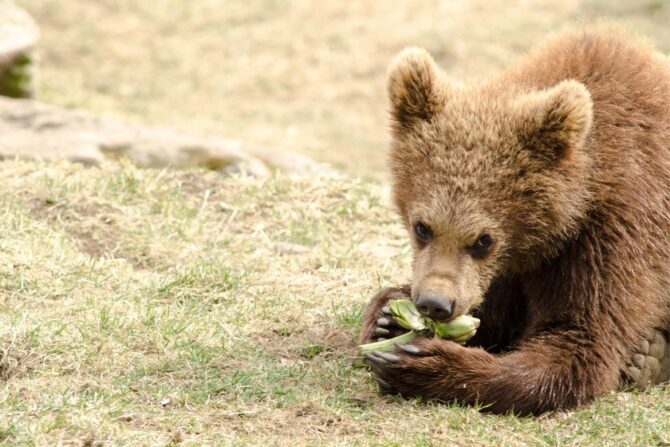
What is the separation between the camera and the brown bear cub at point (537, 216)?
5.57m

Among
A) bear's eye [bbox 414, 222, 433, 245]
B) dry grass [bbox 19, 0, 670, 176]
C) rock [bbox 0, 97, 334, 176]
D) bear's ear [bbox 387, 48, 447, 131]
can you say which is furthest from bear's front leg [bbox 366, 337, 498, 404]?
dry grass [bbox 19, 0, 670, 176]

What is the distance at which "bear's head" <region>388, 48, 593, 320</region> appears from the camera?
18.2 ft

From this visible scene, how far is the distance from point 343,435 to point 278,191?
3.99 m

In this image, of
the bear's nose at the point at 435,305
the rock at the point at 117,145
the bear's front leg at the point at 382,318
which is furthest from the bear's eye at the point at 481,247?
the rock at the point at 117,145

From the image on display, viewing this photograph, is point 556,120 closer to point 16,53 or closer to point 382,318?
point 382,318

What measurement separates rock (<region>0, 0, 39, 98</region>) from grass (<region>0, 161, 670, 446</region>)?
212 inches

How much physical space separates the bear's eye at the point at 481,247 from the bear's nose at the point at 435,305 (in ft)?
1.11

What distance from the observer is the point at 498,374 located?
5.59 metres

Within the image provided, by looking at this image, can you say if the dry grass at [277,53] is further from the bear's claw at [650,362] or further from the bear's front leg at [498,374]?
the bear's front leg at [498,374]

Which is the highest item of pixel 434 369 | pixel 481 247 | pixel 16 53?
pixel 16 53

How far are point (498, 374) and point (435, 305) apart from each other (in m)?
0.54

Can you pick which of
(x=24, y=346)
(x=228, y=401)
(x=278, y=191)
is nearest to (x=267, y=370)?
(x=228, y=401)

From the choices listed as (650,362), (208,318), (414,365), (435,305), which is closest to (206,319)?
(208,318)

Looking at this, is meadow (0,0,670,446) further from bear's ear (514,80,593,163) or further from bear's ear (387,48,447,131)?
bear's ear (514,80,593,163)
